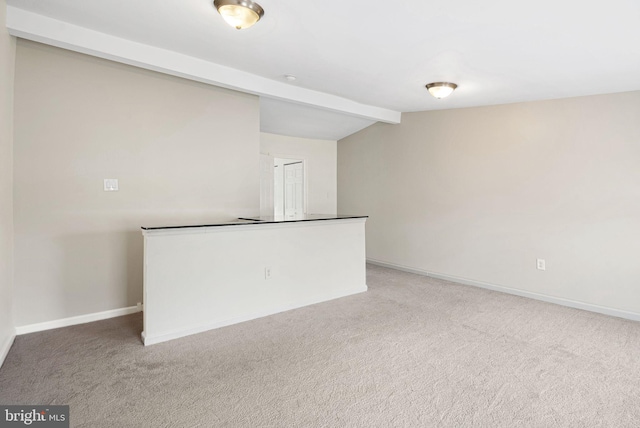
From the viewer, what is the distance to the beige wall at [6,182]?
→ 248cm

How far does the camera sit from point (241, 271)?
3.30 meters

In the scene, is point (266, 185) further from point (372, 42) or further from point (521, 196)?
point (521, 196)

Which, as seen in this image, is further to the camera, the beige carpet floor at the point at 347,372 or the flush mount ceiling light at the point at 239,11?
the flush mount ceiling light at the point at 239,11

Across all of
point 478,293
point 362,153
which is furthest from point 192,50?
point 478,293

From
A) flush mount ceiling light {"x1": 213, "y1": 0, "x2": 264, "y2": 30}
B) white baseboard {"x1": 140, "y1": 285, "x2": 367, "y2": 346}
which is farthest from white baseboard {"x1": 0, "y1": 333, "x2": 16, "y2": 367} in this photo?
flush mount ceiling light {"x1": 213, "y1": 0, "x2": 264, "y2": 30}

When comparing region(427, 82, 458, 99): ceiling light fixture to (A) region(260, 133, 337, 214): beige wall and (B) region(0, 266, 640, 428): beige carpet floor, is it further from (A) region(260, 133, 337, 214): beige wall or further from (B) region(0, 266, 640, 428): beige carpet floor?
(A) region(260, 133, 337, 214): beige wall

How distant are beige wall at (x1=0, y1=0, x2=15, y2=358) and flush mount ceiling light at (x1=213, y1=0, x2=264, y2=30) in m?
1.60

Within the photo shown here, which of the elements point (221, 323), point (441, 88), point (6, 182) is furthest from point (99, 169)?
point (441, 88)

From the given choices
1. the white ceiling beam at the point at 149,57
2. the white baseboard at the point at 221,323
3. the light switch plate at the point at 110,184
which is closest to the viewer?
the white ceiling beam at the point at 149,57

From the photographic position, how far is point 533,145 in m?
4.01

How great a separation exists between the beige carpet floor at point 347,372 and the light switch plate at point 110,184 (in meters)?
1.26

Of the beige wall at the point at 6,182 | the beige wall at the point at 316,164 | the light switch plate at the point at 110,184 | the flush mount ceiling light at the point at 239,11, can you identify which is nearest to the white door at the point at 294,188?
the beige wall at the point at 316,164

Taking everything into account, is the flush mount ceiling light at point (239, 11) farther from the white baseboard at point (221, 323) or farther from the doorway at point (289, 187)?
the doorway at point (289, 187)

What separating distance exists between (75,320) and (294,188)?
430cm
